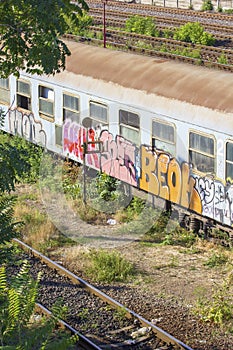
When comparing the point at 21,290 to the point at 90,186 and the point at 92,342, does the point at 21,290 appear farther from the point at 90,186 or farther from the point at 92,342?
the point at 90,186

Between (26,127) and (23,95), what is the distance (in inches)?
28.4

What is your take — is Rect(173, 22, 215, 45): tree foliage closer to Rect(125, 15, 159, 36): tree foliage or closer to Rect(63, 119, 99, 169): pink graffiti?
Rect(125, 15, 159, 36): tree foliage

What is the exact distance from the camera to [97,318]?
1048 centimetres

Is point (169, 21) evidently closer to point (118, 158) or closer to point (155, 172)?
point (118, 158)

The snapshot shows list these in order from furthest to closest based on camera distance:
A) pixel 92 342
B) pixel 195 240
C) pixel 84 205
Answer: pixel 84 205
pixel 195 240
pixel 92 342

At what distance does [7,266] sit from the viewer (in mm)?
12211

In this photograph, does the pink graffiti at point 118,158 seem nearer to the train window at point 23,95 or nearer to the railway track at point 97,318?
the railway track at point 97,318

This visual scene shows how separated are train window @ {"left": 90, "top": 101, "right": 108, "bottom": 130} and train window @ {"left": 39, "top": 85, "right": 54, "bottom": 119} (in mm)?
1705

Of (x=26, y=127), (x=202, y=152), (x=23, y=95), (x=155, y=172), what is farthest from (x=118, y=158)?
(x=23, y=95)

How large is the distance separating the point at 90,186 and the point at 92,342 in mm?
6355

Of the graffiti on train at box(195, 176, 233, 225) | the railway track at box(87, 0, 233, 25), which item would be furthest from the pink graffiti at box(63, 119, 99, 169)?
the railway track at box(87, 0, 233, 25)

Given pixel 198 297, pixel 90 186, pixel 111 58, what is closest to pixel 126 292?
Answer: pixel 198 297

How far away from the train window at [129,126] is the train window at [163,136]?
1.76 feet

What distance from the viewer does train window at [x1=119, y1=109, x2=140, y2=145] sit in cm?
1424
